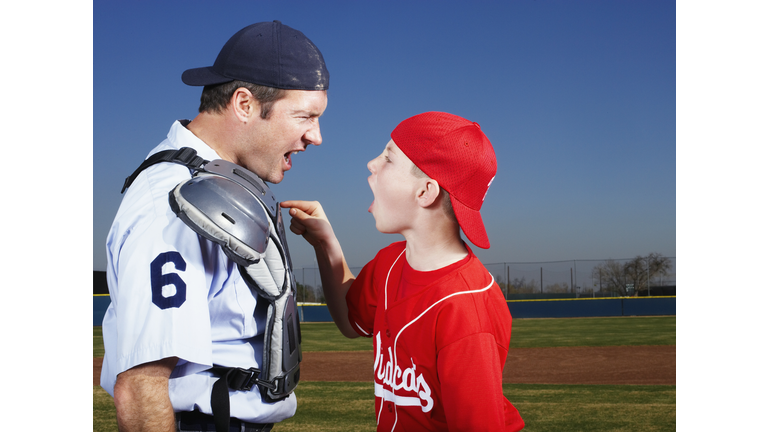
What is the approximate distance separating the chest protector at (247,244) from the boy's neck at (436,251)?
437 mm

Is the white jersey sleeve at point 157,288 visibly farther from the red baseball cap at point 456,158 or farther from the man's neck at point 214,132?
the red baseball cap at point 456,158

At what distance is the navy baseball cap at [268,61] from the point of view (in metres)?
1.95

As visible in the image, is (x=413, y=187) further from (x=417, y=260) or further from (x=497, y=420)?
(x=497, y=420)

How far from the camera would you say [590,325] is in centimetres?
1870

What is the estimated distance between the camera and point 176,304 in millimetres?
1458

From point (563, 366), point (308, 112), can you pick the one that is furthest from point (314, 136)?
point (563, 366)

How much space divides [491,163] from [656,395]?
22.7 ft

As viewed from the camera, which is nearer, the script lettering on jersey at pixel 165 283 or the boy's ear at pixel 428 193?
the script lettering on jersey at pixel 165 283

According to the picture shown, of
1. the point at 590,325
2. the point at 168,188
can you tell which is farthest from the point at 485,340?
the point at 590,325

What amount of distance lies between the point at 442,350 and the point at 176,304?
732mm

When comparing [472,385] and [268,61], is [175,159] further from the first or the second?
[472,385]

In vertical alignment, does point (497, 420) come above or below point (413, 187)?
below

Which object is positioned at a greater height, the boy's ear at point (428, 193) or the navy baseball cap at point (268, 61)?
the navy baseball cap at point (268, 61)

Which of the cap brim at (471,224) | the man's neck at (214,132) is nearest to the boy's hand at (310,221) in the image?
the man's neck at (214,132)
